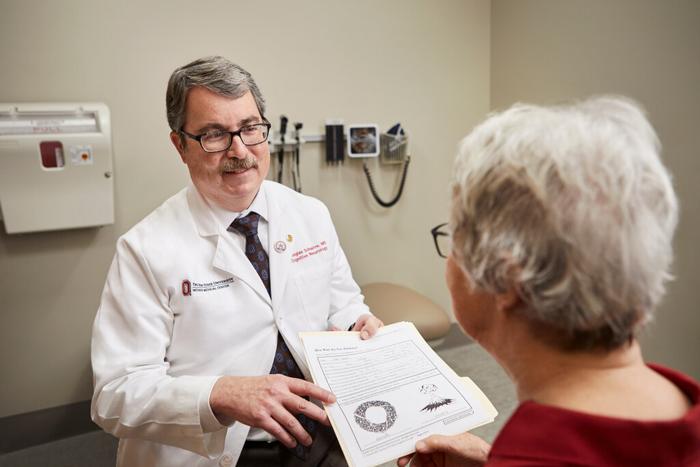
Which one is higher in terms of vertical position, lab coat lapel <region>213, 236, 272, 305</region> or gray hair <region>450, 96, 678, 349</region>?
gray hair <region>450, 96, 678, 349</region>

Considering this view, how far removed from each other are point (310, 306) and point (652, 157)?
989 mm

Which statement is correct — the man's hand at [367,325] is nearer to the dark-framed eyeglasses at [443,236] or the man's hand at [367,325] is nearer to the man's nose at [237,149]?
the dark-framed eyeglasses at [443,236]

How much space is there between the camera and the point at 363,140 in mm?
2316

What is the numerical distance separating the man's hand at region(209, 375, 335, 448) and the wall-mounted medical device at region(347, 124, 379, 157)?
5.06 feet

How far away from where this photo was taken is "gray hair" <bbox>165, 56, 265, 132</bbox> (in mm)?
1146

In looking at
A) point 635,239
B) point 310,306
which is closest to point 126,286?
point 310,306

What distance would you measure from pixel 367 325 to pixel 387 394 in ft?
0.91

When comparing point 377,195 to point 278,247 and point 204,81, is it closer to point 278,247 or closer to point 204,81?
point 278,247

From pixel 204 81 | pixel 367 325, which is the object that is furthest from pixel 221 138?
pixel 367 325

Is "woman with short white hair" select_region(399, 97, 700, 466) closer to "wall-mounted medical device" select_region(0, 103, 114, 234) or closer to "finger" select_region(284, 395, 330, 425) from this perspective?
"finger" select_region(284, 395, 330, 425)

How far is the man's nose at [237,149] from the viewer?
118 centimetres

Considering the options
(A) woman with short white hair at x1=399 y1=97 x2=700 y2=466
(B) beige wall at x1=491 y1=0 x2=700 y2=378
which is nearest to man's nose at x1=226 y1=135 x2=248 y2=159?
(A) woman with short white hair at x1=399 y1=97 x2=700 y2=466

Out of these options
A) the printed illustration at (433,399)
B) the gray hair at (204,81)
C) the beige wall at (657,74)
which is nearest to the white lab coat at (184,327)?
the gray hair at (204,81)

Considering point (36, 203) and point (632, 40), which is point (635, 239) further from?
point (36, 203)
